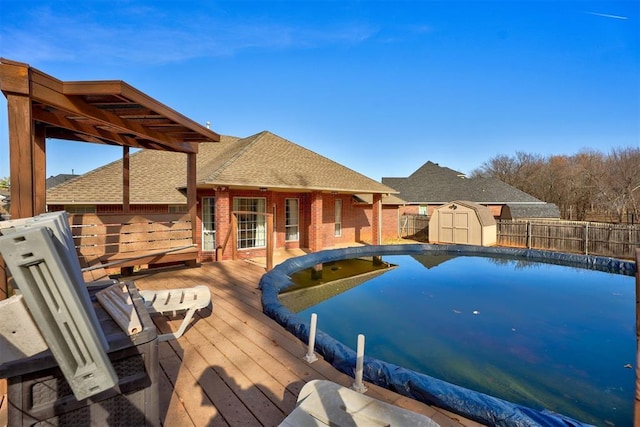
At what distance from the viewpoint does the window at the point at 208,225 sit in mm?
11531

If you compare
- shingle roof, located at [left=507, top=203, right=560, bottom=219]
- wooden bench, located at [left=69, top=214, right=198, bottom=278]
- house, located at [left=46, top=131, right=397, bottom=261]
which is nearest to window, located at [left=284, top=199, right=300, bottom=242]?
house, located at [left=46, top=131, right=397, bottom=261]

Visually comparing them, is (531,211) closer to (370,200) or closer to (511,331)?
(370,200)

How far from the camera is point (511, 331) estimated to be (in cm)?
668

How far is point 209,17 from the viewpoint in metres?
11.9

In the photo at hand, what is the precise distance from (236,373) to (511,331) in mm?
6122

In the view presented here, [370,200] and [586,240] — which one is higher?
[370,200]

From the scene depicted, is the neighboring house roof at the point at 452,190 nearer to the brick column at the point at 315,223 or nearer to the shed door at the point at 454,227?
the shed door at the point at 454,227

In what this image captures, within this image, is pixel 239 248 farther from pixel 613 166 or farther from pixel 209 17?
pixel 613 166

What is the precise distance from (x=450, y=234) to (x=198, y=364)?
1686 centimetres

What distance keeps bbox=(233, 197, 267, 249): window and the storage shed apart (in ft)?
35.8

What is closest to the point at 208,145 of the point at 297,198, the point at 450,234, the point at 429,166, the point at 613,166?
the point at 297,198

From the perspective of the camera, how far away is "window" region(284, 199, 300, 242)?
542 inches

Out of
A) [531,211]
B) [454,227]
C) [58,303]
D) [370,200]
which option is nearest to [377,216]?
[370,200]

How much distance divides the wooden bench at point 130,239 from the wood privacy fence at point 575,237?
16921mm
